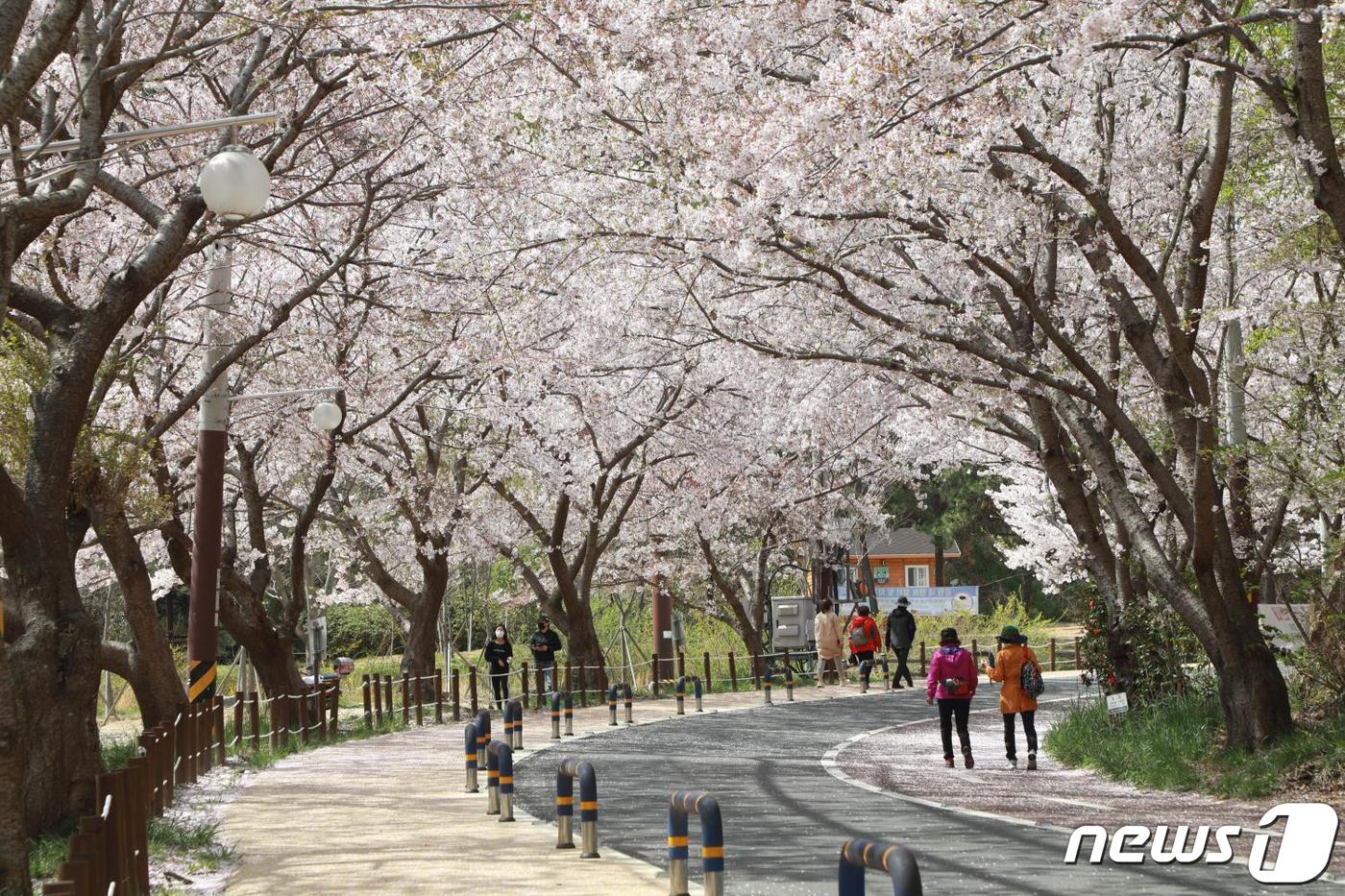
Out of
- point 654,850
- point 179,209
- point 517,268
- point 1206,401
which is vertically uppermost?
point 517,268

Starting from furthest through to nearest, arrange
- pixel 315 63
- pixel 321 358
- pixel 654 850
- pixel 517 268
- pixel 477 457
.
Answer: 1. pixel 477 457
2. pixel 321 358
3. pixel 517 268
4. pixel 315 63
5. pixel 654 850

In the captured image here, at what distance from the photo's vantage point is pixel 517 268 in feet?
66.1

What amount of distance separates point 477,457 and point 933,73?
68.1 feet

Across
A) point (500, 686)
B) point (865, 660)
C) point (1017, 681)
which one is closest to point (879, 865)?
point (1017, 681)

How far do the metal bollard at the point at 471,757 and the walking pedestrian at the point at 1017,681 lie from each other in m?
5.86

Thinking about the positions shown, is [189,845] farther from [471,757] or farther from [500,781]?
[471,757]

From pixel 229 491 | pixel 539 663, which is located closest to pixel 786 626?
pixel 539 663

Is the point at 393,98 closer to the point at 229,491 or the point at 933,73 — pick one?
the point at 933,73

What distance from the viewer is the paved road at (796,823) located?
9461 millimetres

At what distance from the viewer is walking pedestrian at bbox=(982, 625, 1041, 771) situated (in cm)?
1670

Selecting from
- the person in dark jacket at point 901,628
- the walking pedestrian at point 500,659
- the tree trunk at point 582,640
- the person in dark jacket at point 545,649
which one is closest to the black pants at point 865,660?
the person in dark jacket at point 901,628

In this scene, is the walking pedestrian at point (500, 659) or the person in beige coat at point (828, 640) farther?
the person in beige coat at point (828, 640)

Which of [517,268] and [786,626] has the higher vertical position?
[517,268]

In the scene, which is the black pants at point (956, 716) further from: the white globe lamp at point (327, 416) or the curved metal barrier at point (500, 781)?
the white globe lamp at point (327, 416)
